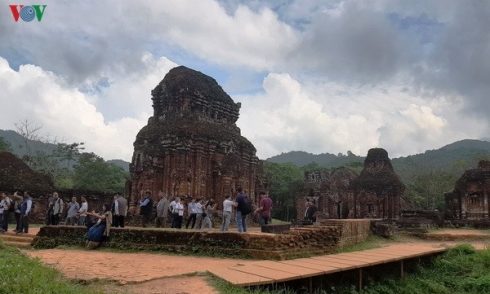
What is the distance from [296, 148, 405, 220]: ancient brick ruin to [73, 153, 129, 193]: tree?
1907 centimetres

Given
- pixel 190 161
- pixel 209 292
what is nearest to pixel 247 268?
pixel 209 292

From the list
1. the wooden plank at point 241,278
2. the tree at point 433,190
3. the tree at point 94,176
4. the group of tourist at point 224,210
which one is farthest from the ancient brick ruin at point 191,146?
the tree at point 433,190

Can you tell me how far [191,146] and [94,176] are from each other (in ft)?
77.4

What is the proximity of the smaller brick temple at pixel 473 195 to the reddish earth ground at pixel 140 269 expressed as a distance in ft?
73.5

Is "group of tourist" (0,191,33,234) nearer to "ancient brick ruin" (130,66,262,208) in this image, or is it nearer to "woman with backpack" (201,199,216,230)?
"woman with backpack" (201,199,216,230)

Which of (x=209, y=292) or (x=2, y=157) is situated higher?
(x=2, y=157)

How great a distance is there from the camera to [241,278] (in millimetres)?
5809

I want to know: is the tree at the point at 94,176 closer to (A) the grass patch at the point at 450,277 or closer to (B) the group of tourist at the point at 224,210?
(B) the group of tourist at the point at 224,210

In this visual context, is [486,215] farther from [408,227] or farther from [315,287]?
[315,287]

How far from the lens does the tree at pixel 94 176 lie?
4013 centimetres

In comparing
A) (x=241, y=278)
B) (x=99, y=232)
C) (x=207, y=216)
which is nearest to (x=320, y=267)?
(x=241, y=278)

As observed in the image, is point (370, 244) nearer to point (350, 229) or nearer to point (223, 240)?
point (350, 229)

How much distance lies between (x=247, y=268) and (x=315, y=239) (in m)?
3.15

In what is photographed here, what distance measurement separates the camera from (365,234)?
13.4 meters
